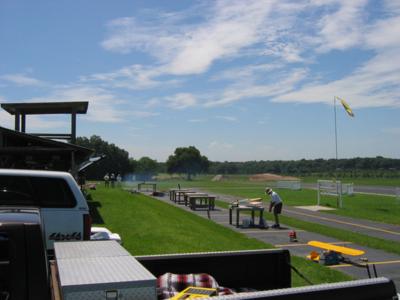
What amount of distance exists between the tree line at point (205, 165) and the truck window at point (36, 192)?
104 metres

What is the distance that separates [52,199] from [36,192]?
24cm

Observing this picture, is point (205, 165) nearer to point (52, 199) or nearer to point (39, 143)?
point (39, 143)

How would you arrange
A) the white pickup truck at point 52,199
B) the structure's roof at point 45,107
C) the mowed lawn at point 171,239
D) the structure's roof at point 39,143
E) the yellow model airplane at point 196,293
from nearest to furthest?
the yellow model airplane at point 196,293 < the white pickup truck at point 52,199 < the mowed lawn at point 171,239 < the structure's roof at point 39,143 < the structure's roof at point 45,107

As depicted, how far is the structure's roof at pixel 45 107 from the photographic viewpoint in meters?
16.8

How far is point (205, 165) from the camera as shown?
16088 cm

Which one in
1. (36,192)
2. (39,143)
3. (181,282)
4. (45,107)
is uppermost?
(45,107)

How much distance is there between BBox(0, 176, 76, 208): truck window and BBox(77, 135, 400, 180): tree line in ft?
340

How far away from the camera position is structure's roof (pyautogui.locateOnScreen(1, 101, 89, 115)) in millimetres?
16844

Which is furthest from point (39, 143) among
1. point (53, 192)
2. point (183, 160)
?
point (183, 160)

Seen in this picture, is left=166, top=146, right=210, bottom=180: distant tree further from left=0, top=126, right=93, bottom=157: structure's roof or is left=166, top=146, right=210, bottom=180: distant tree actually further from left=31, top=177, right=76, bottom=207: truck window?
left=31, top=177, right=76, bottom=207: truck window

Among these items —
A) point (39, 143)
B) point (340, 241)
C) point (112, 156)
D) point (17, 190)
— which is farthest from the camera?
point (112, 156)

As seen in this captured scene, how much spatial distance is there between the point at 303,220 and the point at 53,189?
14972 mm

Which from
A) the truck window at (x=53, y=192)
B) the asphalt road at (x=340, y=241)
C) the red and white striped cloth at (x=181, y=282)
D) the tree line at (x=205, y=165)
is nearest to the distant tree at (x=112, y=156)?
the tree line at (x=205, y=165)

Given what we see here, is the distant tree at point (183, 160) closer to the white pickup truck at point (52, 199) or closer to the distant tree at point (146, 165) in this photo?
the distant tree at point (146, 165)
